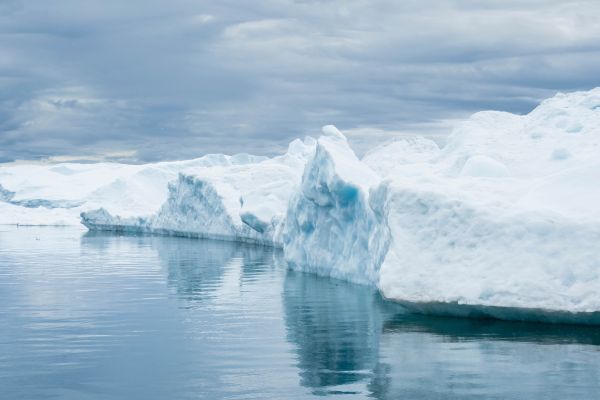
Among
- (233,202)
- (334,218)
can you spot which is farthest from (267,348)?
(233,202)

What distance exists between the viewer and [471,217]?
46.3 feet

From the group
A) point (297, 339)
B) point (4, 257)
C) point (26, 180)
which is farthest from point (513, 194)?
point (26, 180)

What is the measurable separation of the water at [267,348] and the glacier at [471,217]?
63 centimetres

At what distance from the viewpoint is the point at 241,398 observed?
29.2ft

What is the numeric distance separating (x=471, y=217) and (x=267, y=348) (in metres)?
4.41

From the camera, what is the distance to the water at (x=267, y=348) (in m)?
9.45

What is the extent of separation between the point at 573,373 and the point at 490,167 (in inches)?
306

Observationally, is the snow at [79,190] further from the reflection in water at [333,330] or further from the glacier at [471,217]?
the reflection in water at [333,330]

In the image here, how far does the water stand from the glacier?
63 centimetres

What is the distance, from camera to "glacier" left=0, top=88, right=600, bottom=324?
1295 cm

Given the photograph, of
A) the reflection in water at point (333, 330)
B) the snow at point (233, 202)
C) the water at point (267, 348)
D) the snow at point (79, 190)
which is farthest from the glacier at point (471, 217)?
the snow at point (79, 190)

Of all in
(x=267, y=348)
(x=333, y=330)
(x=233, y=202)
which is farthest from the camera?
(x=233, y=202)

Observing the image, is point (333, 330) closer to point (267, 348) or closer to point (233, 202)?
point (267, 348)

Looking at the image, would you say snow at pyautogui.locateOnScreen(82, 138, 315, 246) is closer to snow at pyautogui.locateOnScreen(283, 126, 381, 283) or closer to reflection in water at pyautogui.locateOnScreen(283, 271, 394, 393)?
snow at pyautogui.locateOnScreen(283, 126, 381, 283)
